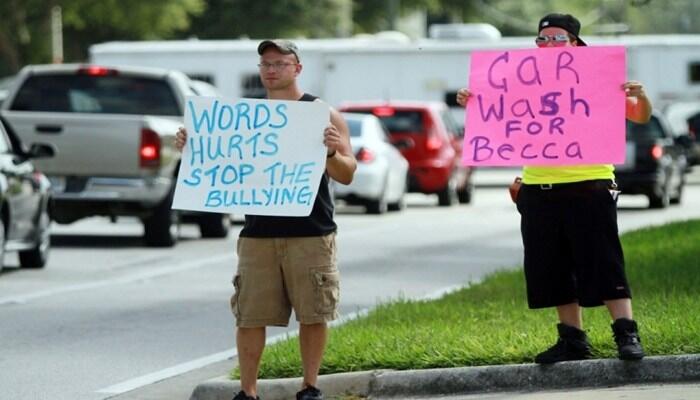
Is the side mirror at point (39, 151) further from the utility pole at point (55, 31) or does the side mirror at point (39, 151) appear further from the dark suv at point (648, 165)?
the utility pole at point (55, 31)

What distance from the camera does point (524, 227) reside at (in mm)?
9430

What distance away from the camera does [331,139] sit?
8.70 metres

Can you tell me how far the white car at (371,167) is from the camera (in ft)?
92.1

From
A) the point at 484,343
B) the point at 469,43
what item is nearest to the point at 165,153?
the point at 484,343

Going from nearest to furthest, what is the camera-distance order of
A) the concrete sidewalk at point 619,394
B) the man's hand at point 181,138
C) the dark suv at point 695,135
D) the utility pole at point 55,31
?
the concrete sidewalk at point 619,394, the man's hand at point 181,138, the dark suv at point 695,135, the utility pole at point 55,31

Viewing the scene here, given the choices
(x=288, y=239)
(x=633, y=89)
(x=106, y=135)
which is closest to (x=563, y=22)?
(x=633, y=89)

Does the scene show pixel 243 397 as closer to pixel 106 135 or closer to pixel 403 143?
pixel 106 135

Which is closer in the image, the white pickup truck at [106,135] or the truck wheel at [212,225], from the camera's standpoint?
the white pickup truck at [106,135]

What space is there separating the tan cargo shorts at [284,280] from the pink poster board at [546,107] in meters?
1.20

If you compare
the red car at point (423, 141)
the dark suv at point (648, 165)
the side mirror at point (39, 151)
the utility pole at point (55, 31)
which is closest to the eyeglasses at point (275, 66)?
the side mirror at point (39, 151)

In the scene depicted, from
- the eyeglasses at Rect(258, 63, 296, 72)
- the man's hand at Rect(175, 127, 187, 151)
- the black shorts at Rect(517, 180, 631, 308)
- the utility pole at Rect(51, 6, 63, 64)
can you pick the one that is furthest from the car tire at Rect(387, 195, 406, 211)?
the utility pole at Rect(51, 6, 63, 64)

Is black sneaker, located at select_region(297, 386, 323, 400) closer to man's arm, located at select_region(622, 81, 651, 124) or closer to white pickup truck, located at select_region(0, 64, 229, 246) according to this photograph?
man's arm, located at select_region(622, 81, 651, 124)

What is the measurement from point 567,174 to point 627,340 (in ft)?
2.69

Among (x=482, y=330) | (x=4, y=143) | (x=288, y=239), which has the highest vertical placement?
(x=288, y=239)
